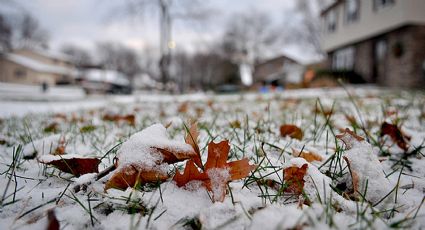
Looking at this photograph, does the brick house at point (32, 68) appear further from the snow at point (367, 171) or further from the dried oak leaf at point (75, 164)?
the snow at point (367, 171)

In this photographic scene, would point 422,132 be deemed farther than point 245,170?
Yes

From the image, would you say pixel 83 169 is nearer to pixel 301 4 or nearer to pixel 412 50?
pixel 412 50

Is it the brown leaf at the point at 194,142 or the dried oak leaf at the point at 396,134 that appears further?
the dried oak leaf at the point at 396,134

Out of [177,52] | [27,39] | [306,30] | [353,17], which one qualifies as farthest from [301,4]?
[27,39]

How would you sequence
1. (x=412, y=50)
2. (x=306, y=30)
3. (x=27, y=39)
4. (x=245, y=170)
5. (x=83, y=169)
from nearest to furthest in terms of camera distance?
(x=245, y=170) < (x=83, y=169) < (x=412, y=50) < (x=306, y=30) < (x=27, y=39)

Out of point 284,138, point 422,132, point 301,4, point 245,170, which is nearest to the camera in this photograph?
point 245,170

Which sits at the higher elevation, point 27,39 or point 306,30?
point 27,39

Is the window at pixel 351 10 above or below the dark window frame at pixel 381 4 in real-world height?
above

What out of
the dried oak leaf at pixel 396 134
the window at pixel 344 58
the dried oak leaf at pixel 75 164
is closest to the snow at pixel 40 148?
the dried oak leaf at pixel 75 164
